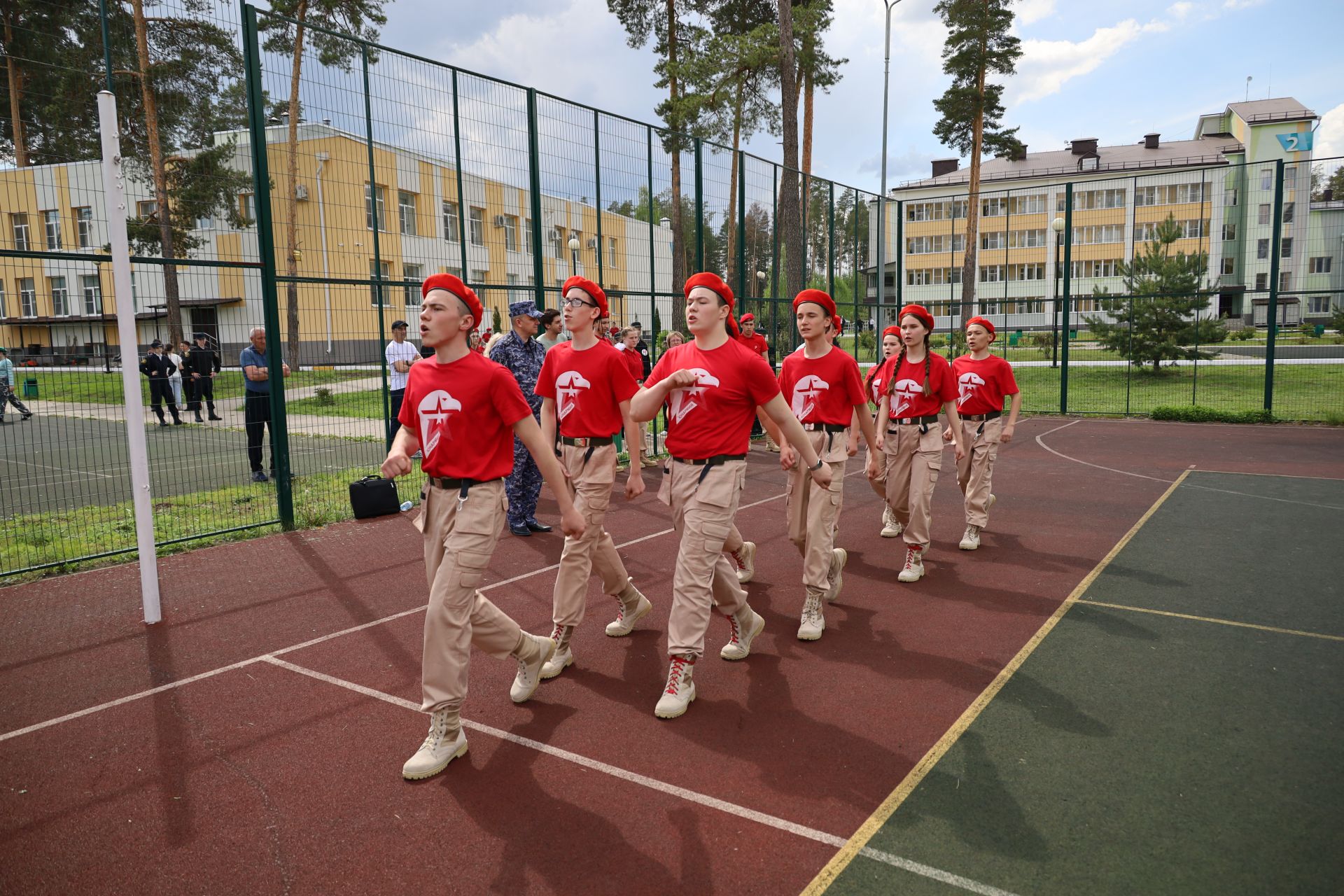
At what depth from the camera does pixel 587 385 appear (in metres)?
5.50

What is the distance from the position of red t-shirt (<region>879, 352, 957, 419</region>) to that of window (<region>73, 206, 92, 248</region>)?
23.4ft

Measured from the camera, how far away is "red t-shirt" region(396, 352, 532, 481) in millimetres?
3953

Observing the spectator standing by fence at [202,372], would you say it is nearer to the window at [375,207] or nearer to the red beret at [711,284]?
the window at [375,207]

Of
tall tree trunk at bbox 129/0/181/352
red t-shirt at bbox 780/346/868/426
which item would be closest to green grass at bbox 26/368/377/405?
tall tree trunk at bbox 129/0/181/352

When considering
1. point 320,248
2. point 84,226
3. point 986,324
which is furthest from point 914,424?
point 84,226

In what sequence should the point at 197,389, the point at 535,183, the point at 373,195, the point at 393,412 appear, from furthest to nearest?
the point at 197,389 < the point at 535,183 < the point at 393,412 < the point at 373,195

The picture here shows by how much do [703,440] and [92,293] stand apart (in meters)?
6.51

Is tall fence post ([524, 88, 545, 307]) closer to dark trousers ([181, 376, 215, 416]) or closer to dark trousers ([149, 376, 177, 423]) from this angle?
dark trousers ([181, 376, 215, 416])

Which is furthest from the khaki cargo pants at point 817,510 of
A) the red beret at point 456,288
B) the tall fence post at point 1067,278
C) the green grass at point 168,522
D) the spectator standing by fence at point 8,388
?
the tall fence post at point 1067,278

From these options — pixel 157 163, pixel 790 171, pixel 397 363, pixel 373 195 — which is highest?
pixel 790 171

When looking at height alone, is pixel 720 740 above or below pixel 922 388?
below

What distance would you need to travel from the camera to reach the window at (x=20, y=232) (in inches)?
275

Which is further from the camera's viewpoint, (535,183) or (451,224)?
(535,183)

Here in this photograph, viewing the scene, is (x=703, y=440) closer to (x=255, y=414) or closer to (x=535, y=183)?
(x=535, y=183)
